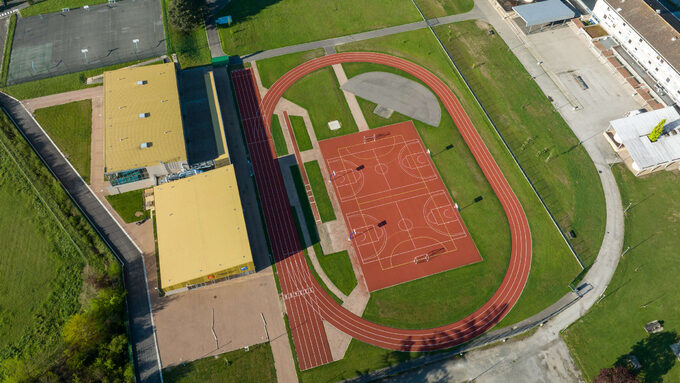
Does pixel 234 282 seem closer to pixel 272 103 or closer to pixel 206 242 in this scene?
pixel 206 242

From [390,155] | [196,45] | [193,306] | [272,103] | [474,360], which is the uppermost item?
[196,45]

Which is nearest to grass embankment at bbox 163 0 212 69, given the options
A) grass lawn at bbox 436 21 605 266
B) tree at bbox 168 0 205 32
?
Result: tree at bbox 168 0 205 32

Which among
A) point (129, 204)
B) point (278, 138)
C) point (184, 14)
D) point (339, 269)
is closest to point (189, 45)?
point (184, 14)

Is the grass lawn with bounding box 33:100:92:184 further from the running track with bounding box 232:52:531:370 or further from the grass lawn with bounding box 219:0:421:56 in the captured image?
the grass lawn with bounding box 219:0:421:56

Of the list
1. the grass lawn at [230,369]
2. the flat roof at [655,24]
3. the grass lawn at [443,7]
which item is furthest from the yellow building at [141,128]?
the flat roof at [655,24]

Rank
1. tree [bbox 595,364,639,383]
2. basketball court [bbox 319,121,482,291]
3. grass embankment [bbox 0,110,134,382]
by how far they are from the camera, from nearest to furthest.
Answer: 1. tree [bbox 595,364,639,383]
2. grass embankment [bbox 0,110,134,382]
3. basketball court [bbox 319,121,482,291]

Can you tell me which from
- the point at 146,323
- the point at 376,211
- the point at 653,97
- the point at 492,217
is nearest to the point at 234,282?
the point at 146,323
